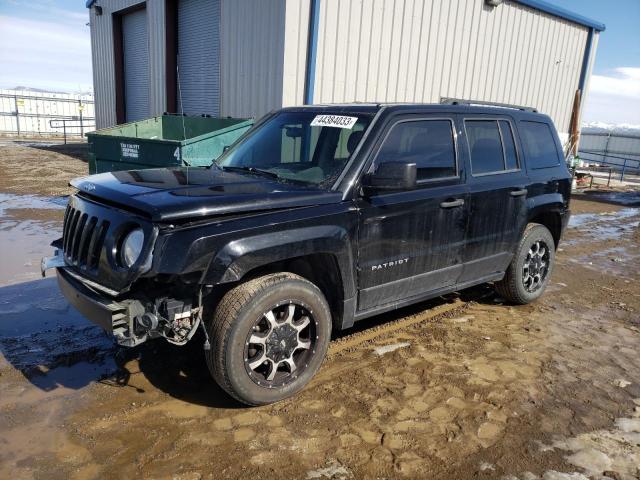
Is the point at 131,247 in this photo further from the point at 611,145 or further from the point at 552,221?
Answer: the point at 611,145

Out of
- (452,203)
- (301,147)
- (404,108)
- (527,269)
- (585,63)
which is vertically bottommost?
(527,269)

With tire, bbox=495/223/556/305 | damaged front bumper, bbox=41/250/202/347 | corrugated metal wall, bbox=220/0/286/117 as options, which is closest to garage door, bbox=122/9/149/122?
corrugated metal wall, bbox=220/0/286/117

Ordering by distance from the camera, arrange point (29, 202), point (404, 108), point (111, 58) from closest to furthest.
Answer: point (404, 108) < point (29, 202) < point (111, 58)

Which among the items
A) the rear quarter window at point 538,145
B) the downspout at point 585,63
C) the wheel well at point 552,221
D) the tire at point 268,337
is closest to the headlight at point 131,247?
the tire at point 268,337

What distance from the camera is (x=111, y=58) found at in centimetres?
1705

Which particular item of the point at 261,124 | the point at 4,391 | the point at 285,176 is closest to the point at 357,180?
the point at 285,176

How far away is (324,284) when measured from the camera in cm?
348

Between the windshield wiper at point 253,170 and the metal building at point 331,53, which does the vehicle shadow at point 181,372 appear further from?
the metal building at point 331,53

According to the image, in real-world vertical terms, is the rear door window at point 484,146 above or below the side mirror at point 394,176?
above

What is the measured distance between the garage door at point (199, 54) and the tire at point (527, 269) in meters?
9.23

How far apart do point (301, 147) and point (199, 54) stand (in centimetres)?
1016

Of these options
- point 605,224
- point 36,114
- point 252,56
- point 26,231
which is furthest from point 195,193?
point 36,114

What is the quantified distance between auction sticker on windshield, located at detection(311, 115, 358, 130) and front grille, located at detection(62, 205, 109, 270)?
177 cm

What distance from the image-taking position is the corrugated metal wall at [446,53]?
10.2 meters
